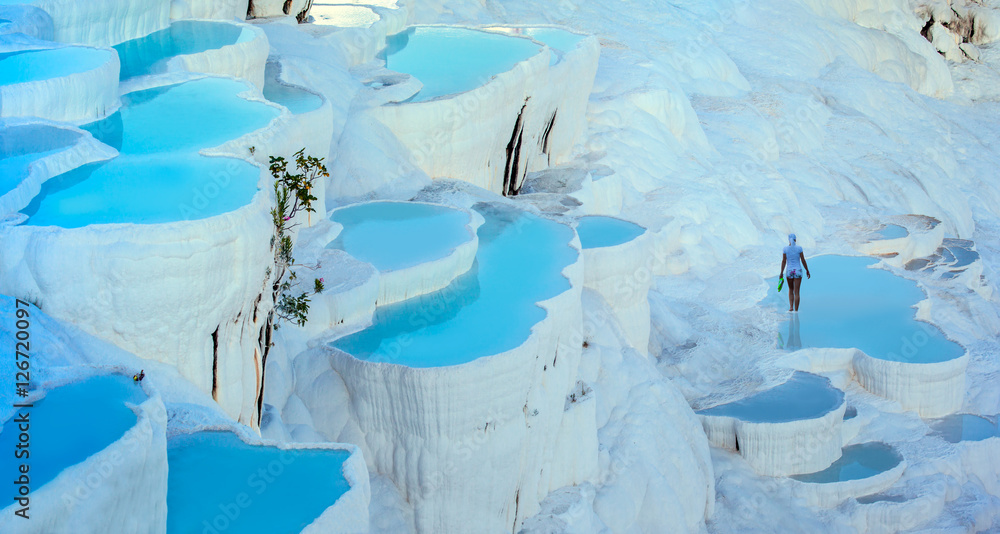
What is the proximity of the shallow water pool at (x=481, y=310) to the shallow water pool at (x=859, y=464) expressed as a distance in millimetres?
4121

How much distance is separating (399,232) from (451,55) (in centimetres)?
543

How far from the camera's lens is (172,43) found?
422 inches

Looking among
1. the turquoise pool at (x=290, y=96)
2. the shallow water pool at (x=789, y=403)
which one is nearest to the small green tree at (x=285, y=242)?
the turquoise pool at (x=290, y=96)

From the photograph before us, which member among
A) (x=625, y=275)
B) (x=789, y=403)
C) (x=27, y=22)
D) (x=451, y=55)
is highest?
(x=27, y=22)

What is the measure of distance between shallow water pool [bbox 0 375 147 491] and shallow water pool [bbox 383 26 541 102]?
7.61 m

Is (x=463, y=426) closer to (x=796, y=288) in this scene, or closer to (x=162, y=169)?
(x=162, y=169)

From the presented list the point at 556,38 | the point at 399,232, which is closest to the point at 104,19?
the point at 399,232

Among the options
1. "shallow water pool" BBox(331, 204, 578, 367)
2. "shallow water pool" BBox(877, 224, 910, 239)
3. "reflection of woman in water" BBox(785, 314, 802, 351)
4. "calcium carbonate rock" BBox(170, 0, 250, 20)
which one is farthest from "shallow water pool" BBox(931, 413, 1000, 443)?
"calcium carbonate rock" BBox(170, 0, 250, 20)

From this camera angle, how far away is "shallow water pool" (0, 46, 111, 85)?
758 centimetres

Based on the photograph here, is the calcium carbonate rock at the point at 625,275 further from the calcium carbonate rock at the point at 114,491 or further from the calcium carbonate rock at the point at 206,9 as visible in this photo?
the calcium carbonate rock at the point at 114,491

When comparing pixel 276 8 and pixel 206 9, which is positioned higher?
pixel 206 9

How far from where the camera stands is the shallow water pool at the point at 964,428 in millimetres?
11852

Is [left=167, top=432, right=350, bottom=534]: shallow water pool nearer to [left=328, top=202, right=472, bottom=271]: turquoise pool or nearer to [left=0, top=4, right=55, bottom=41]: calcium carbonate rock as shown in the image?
[left=328, top=202, right=472, bottom=271]: turquoise pool

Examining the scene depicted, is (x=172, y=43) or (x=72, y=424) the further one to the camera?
(x=172, y=43)
